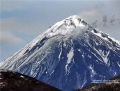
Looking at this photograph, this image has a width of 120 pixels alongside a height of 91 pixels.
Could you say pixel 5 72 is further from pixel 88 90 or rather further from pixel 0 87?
pixel 88 90

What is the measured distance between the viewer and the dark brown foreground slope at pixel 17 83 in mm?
81975

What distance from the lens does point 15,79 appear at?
87.4 metres

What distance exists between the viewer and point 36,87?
282ft

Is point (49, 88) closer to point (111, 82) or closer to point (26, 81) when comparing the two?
point (26, 81)

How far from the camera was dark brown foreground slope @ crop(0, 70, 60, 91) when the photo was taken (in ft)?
269

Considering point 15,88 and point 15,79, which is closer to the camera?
point 15,88

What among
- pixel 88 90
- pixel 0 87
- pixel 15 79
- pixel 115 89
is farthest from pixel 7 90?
pixel 115 89

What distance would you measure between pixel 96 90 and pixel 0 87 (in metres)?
22.3

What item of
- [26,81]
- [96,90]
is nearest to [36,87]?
[26,81]

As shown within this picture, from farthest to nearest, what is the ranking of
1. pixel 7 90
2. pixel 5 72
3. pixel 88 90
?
pixel 5 72, pixel 88 90, pixel 7 90

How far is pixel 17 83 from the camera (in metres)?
85.1

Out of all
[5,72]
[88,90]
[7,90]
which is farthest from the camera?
[5,72]

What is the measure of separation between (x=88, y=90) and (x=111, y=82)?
6.90 m

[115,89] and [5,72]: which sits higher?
[5,72]
